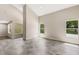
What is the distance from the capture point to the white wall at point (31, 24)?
4.11 metres

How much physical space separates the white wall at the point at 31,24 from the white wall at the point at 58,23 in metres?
0.62

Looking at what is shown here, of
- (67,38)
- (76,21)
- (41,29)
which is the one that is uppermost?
(76,21)

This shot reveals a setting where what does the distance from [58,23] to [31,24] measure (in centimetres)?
183

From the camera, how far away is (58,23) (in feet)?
18.4

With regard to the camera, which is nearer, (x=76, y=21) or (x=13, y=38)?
(x=13, y=38)

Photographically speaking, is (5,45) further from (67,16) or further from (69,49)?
(67,16)

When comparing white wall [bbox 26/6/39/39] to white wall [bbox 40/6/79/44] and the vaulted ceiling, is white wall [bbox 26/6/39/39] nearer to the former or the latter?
the vaulted ceiling

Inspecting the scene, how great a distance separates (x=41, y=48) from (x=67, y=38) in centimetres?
120

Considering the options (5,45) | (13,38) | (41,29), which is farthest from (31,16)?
(5,45)

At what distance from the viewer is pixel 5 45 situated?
4043 mm

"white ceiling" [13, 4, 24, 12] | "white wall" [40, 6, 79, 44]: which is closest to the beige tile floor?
"white wall" [40, 6, 79, 44]

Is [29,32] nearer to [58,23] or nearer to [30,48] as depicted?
[30,48]

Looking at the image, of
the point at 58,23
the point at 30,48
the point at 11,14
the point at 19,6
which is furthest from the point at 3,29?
the point at 58,23
